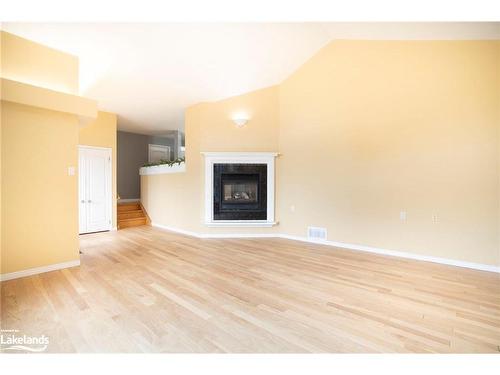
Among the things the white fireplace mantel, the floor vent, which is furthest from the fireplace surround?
the floor vent

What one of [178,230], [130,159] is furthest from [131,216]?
[130,159]

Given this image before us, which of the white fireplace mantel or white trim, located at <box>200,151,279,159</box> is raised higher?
white trim, located at <box>200,151,279,159</box>

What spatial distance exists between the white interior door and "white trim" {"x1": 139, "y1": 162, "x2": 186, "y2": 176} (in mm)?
1015

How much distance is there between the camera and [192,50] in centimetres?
Result: 354

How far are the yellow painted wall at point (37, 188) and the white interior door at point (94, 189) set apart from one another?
7.81 feet

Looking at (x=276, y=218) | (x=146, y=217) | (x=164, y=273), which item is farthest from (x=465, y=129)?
(x=146, y=217)

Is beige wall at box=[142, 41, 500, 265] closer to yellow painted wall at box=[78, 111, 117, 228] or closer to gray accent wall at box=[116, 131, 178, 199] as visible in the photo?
yellow painted wall at box=[78, 111, 117, 228]

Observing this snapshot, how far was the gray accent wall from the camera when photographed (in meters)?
7.67

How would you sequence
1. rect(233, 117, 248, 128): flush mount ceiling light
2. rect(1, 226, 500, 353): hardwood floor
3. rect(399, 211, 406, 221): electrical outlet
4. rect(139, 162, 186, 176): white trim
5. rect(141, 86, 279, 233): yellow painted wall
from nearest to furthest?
rect(1, 226, 500, 353): hardwood floor
rect(399, 211, 406, 221): electrical outlet
rect(233, 117, 248, 128): flush mount ceiling light
rect(141, 86, 279, 233): yellow painted wall
rect(139, 162, 186, 176): white trim

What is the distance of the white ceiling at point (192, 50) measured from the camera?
2988 mm

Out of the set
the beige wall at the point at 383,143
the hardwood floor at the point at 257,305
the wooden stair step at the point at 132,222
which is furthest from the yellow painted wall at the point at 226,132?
the wooden stair step at the point at 132,222

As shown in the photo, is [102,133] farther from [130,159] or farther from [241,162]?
[241,162]

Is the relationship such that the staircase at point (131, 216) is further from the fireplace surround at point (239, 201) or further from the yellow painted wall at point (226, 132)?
the fireplace surround at point (239, 201)

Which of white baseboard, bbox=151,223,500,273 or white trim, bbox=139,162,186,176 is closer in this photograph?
white baseboard, bbox=151,223,500,273
